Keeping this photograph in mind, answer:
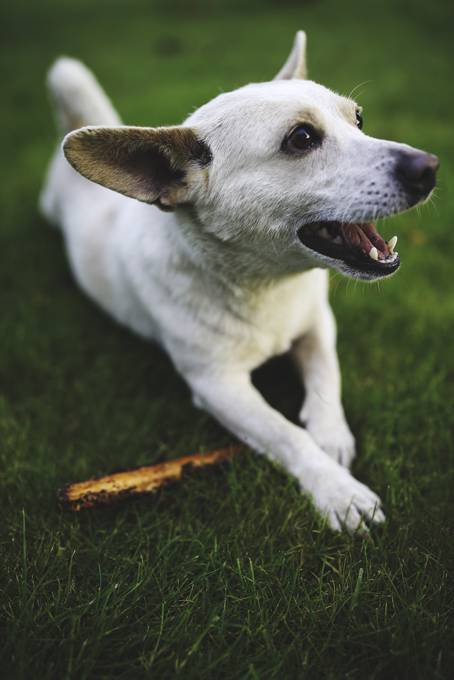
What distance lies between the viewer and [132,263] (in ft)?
9.29

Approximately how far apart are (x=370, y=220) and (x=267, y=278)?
0.59 meters

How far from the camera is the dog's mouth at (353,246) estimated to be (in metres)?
2.09

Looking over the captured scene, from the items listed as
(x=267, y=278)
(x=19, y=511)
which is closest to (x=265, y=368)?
(x=267, y=278)

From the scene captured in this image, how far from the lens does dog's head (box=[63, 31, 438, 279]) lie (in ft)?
6.46

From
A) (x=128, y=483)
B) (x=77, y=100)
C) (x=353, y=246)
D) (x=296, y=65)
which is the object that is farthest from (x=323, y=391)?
(x=77, y=100)

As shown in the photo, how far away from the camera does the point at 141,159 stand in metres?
2.18

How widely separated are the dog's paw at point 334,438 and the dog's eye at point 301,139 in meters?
1.16

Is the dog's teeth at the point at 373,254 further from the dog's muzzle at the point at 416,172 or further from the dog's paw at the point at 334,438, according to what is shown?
the dog's paw at the point at 334,438

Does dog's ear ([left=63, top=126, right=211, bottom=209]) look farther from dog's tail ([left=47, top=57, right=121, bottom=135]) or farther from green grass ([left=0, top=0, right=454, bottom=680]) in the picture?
dog's tail ([left=47, top=57, right=121, bottom=135])

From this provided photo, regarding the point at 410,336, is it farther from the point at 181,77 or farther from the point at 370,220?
the point at 181,77

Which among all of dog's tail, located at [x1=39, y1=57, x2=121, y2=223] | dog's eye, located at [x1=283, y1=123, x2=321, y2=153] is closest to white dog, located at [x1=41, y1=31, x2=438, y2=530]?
dog's eye, located at [x1=283, y1=123, x2=321, y2=153]

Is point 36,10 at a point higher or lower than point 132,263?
higher

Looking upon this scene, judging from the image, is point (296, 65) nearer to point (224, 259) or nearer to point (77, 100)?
point (224, 259)

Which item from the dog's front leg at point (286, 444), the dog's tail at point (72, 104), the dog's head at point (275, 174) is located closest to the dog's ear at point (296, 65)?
the dog's head at point (275, 174)
